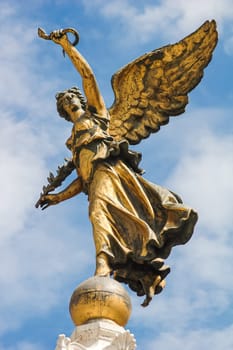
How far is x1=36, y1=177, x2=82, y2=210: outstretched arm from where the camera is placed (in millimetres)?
12383

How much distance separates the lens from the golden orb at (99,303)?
10.0 meters

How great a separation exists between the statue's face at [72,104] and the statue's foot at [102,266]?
6.91 feet

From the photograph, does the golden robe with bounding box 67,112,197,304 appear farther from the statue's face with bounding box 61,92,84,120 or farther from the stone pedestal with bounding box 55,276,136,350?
the stone pedestal with bounding box 55,276,136,350

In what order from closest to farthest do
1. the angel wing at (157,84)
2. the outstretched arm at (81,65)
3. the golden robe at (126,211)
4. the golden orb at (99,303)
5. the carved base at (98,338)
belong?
the carved base at (98,338), the golden orb at (99,303), the golden robe at (126,211), the outstretched arm at (81,65), the angel wing at (157,84)

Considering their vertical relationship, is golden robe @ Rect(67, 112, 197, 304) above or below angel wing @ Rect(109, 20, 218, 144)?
below

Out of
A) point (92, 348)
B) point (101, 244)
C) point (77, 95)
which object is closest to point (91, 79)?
point (77, 95)

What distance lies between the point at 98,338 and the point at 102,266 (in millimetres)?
1269

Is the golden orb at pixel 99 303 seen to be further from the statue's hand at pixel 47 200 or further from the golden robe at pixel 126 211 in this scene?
the statue's hand at pixel 47 200

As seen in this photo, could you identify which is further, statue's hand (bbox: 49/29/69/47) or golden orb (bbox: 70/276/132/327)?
statue's hand (bbox: 49/29/69/47)

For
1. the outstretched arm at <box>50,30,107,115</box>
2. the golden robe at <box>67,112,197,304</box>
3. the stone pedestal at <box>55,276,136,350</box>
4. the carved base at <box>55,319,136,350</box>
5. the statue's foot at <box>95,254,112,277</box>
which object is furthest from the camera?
the outstretched arm at <box>50,30,107,115</box>

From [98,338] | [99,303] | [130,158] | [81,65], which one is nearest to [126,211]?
[130,158]

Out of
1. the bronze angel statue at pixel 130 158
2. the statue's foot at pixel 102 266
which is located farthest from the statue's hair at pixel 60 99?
the statue's foot at pixel 102 266

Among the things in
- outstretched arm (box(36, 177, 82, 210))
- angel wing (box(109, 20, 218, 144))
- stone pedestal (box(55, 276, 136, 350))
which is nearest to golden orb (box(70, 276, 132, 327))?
stone pedestal (box(55, 276, 136, 350))

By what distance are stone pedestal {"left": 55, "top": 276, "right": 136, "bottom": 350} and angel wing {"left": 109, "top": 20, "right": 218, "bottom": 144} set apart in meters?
3.23
